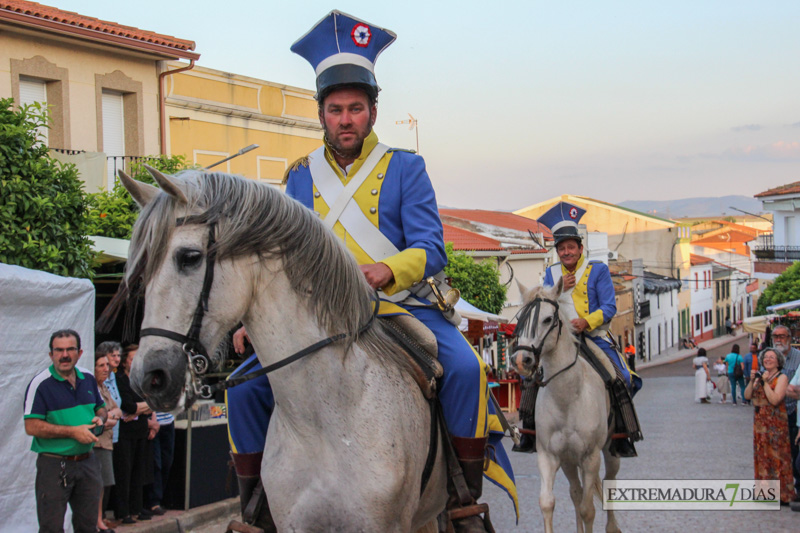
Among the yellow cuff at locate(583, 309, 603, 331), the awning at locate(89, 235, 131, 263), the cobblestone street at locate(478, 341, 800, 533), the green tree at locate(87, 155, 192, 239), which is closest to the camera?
the yellow cuff at locate(583, 309, 603, 331)

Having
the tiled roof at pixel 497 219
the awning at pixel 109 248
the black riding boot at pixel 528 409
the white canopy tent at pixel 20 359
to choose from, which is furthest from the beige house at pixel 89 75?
the tiled roof at pixel 497 219

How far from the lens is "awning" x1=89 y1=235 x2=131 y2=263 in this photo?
9539mm

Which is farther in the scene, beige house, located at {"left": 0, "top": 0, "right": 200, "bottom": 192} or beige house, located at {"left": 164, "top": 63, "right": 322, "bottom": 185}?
beige house, located at {"left": 164, "top": 63, "right": 322, "bottom": 185}

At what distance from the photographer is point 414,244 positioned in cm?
340

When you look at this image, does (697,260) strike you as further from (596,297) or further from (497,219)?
(596,297)

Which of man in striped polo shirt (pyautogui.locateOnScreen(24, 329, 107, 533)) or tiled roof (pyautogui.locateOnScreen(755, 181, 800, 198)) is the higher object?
tiled roof (pyautogui.locateOnScreen(755, 181, 800, 198))

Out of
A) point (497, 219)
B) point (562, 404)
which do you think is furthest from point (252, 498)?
point (497, 219)

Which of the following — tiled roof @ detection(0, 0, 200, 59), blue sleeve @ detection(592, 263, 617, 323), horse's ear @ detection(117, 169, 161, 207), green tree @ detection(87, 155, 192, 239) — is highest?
tiled roof @ detection(0, 0, 200, 59)

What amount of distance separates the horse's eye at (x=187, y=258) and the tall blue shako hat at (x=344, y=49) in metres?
1.12

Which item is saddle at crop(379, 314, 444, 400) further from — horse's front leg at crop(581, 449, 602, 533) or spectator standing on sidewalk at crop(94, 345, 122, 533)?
spectator standing on sidewalk at crop(94, 345, 122, 533)

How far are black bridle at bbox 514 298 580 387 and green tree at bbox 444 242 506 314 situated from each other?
14.7m

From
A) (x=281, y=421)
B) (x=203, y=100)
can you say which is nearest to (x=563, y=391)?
(x=281, y=421)

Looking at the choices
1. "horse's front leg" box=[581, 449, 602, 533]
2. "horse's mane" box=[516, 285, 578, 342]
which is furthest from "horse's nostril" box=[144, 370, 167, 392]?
"horse's front leg" box=[581, 449, 602, 533]

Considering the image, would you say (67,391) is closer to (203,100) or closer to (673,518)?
(673,518)
